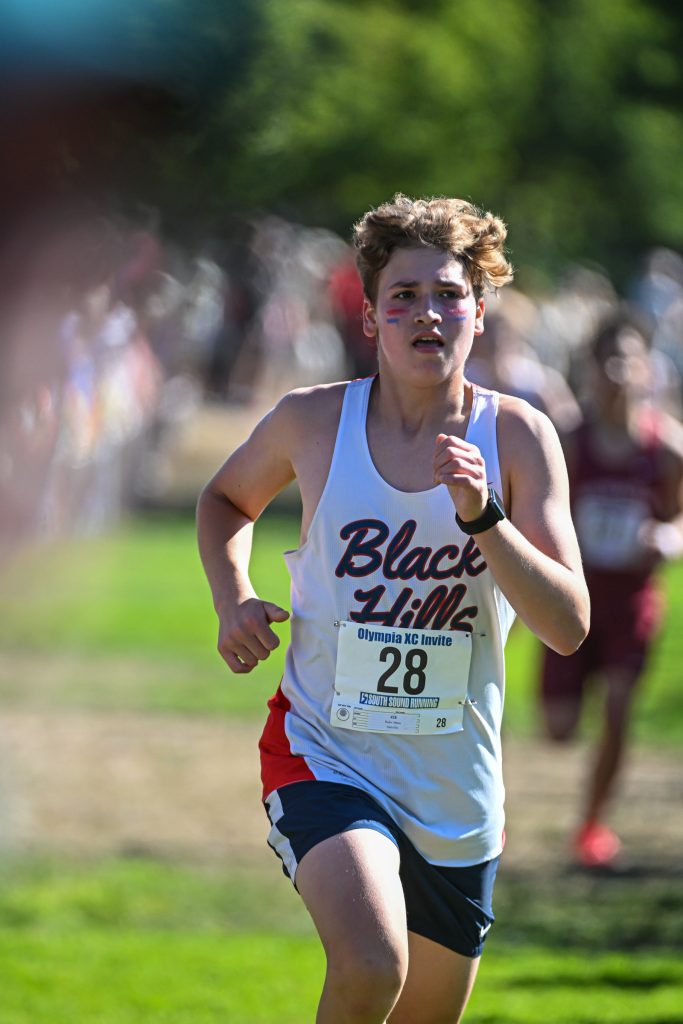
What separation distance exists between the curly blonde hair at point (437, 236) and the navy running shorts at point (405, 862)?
3.53 ft

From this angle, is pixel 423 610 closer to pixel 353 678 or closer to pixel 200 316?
pixel 353 678

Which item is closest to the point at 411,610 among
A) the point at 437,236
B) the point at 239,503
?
the point at 239,503

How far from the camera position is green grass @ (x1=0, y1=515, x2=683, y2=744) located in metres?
10.6

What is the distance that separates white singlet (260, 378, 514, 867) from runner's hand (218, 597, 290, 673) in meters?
0.15

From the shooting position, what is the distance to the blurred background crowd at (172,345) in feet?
19.8

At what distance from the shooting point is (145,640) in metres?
12.6

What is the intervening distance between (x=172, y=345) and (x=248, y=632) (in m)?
17.1

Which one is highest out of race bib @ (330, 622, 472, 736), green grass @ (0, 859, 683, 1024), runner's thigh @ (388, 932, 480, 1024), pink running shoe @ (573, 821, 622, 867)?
race bib @ (330, 622, 472, 736)

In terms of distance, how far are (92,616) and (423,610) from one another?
401 inches

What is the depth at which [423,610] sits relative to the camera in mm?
3512

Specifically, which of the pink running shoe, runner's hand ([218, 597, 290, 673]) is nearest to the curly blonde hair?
runner's hand ([218, 597, 290, 673])

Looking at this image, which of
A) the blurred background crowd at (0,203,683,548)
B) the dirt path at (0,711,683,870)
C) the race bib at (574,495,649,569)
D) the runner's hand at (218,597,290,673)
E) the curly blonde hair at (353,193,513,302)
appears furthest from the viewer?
the dirt path at (0,711,683,870)

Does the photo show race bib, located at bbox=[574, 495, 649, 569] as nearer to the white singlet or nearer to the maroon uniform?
the maroon uniform

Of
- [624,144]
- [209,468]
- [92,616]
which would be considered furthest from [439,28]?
[92,616]
